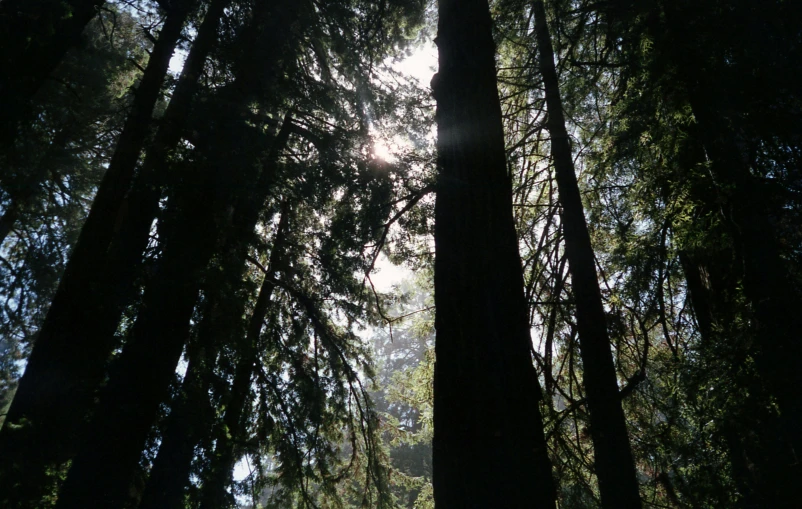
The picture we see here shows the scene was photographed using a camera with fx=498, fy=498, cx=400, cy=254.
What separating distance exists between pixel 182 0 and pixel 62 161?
5.40 metres

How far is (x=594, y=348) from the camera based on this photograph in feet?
16.6

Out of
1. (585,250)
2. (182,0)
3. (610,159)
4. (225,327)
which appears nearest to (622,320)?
(585,250)

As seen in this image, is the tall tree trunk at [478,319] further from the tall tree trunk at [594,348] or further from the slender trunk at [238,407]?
the slender trunk at [238,407]

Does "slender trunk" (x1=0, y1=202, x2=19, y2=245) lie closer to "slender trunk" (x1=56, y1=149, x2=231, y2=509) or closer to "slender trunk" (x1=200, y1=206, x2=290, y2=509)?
"slender trunk" (x1=200, y1=206, x2=290, y2=509)

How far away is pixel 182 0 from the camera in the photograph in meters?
6.36

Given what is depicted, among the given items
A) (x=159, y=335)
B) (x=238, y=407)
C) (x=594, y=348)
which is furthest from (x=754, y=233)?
(x=238, y=407)

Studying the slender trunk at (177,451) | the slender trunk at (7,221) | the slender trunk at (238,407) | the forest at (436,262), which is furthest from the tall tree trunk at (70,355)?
the slender trunk at (7,221)

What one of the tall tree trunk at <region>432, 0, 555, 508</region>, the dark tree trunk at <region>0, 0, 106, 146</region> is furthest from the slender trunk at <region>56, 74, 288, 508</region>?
the tall tree trunk at <region>432, 0, 555, 508</region>

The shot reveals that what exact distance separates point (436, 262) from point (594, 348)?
295 centimetres

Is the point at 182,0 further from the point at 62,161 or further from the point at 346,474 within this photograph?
the point at 346,474

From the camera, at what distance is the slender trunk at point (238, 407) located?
5305 millimetres

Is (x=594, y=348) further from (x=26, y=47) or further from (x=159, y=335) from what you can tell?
(x=26, y=47)

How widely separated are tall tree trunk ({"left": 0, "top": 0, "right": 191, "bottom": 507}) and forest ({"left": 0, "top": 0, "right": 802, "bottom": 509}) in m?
0.03

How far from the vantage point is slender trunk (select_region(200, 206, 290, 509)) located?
5.30 meters
